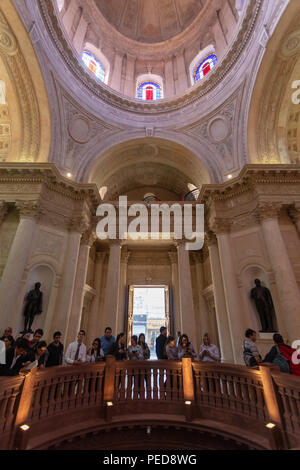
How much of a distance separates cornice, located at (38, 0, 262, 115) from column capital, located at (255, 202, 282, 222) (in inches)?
300

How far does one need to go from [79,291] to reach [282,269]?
26.6 ft

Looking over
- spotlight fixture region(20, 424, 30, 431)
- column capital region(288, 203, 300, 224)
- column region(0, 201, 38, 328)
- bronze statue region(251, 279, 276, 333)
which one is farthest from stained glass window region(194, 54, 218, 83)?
spotlight fixture region(20, 424, 30, 431)

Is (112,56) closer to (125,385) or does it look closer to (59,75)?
(59,75)

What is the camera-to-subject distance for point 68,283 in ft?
29.4

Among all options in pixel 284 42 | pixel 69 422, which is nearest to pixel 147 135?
pixel 284 42

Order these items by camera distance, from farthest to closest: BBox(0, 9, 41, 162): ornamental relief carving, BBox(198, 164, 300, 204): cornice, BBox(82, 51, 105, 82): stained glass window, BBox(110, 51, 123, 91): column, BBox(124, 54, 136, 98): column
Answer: BBox(124, 54, 136, 98): column, BBox(110, 51, 123, 91): column, BBox(82, 51, 105, 82): stained glass window, BBox(198, 164, 300, 204): cornice, BBox(0, 9, 41, 162): ornamental relief carving

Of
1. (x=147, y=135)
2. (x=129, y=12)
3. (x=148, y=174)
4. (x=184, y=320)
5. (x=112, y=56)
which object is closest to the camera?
(x=184, y=320)

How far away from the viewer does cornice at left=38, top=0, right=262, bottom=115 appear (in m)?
9.74

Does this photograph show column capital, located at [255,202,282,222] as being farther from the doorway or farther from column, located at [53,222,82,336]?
column, located at [53,222,82,336]

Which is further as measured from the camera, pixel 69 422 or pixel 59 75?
pixel 59 75

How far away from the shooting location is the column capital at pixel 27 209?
28.8 ft

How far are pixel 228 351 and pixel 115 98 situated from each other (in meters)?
14.3

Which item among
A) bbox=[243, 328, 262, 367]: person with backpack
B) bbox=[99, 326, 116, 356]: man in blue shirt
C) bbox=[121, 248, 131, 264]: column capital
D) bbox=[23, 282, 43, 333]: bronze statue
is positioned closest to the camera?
bbox=[243, 328, 262, 367]: person with backpack

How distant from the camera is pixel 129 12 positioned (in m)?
17.8
